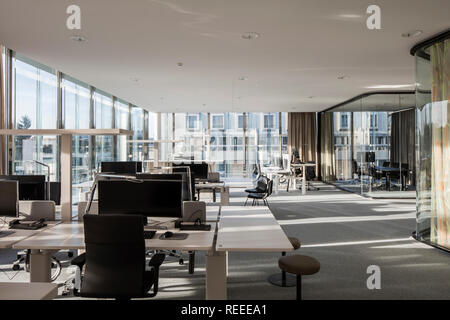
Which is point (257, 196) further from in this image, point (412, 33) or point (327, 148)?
point (327, 148)

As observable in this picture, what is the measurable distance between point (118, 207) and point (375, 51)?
4537 mm

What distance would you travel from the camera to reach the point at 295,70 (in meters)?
6.36

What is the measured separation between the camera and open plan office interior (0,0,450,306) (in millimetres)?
2676

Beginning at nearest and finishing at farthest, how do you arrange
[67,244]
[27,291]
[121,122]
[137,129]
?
1. [27,291]
2. [67,244]
3. [121,122]
4. [137,129]

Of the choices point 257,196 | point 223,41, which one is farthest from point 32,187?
point 257,196

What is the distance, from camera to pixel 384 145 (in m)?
9.96

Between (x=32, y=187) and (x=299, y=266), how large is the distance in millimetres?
2830

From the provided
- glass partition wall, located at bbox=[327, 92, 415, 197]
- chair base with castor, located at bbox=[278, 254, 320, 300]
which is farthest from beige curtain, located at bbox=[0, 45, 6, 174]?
glass partition wall, located at bbox=[327, 92, 415, 197]

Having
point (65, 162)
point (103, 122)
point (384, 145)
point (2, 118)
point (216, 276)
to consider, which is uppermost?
point (103, 122)

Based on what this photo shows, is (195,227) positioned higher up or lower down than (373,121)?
lower down

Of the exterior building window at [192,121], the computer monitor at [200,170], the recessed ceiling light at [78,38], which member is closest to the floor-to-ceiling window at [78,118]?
the computer monitor at [200,170]

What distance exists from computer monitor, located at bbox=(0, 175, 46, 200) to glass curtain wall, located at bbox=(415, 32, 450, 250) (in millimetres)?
5053

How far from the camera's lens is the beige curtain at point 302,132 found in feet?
45.5

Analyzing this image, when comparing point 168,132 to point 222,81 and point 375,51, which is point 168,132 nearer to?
point 222,81
